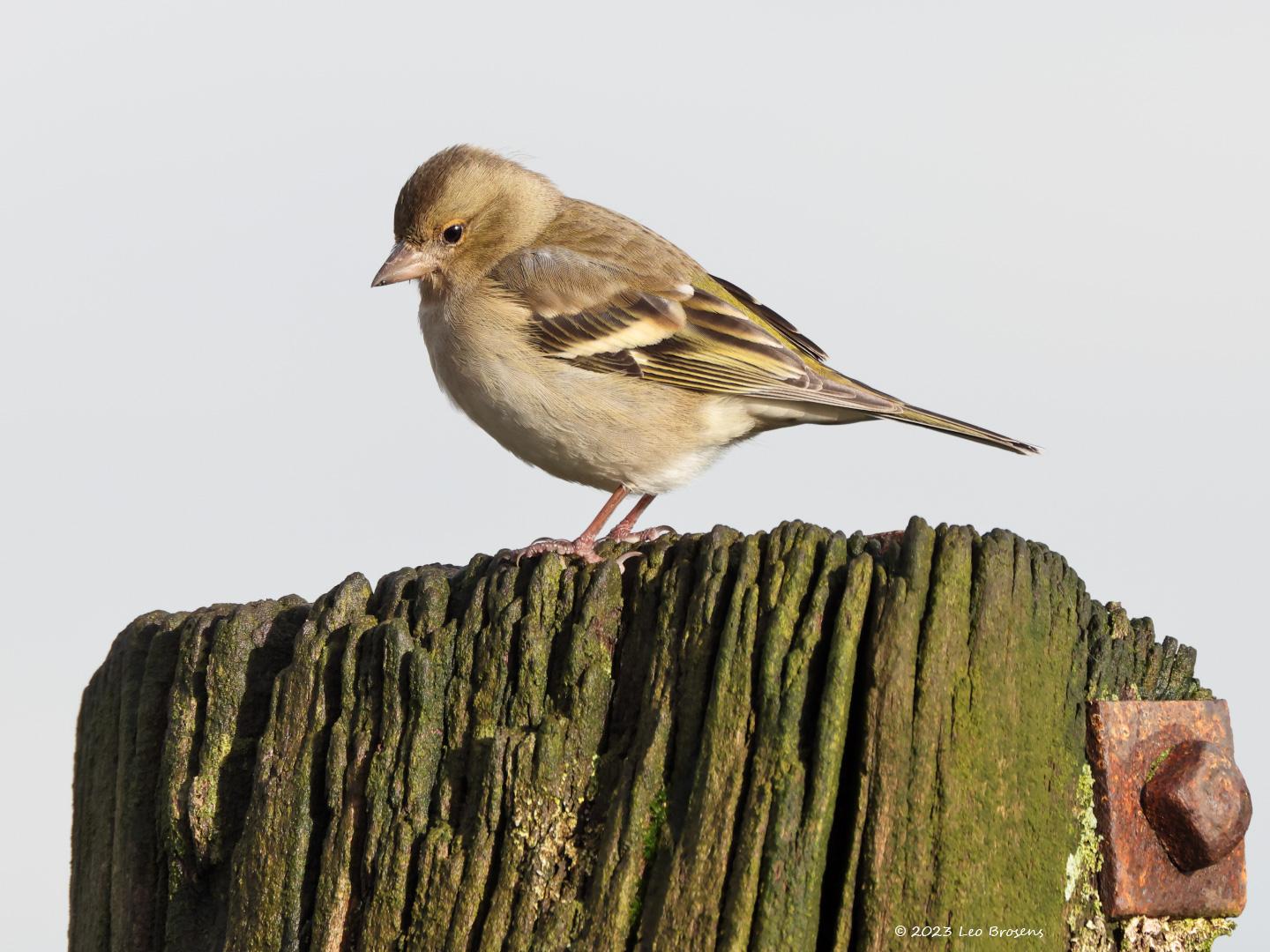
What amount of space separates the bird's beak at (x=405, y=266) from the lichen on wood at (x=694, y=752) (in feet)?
12.6

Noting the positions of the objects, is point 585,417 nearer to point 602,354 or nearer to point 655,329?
point 602,354

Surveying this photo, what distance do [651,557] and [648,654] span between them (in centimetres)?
23

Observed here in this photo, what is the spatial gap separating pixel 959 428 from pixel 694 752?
3.83 meters

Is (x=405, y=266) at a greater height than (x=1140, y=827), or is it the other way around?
(x=405, y=266)

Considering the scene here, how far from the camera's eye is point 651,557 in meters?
3.13

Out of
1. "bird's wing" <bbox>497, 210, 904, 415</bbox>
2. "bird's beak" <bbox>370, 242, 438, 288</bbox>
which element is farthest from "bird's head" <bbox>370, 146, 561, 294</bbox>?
"bird's wing" <bbox>497, 210, 904, 415</bbox>

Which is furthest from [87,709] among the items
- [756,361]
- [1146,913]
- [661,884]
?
[756,361]

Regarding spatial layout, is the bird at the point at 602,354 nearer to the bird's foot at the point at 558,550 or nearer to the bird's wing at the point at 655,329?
the bird's wing at the point at 655,329

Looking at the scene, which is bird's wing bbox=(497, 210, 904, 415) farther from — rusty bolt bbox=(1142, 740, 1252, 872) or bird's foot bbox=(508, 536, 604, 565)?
rusty bolt bbox=(1142, 740, 1252, 872)

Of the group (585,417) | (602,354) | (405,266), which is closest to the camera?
(585,417)

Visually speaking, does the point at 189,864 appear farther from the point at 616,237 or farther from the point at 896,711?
the point at 616,237

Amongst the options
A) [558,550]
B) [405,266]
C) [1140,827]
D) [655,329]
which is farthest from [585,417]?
[1140,827]

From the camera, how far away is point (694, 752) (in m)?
2.80

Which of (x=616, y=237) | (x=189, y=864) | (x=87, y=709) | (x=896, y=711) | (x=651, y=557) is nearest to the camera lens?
(x=896, y=711)
